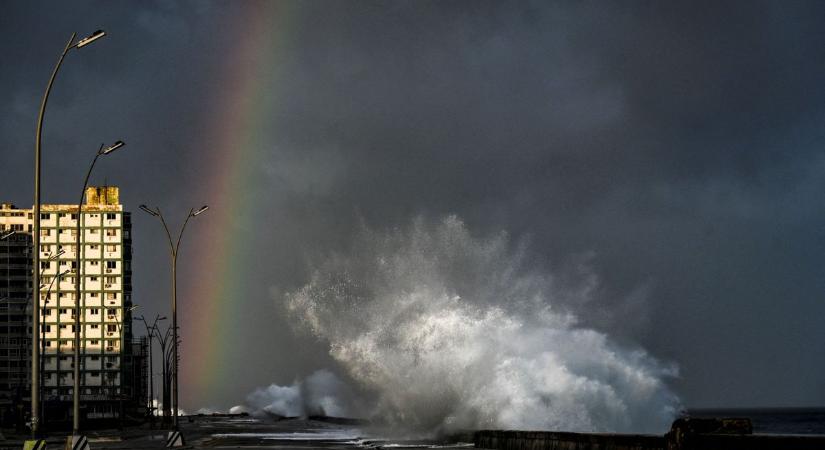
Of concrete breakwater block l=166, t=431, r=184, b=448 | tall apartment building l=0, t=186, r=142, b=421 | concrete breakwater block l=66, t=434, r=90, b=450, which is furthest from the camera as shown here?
tall apartment building l=0, t=186, r=142, b=421

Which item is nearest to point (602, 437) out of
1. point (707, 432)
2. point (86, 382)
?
point (707, 432)

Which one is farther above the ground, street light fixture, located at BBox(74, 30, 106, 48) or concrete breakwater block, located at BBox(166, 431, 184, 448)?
street light fixture, located at BBox(74, 30, 106, 48)

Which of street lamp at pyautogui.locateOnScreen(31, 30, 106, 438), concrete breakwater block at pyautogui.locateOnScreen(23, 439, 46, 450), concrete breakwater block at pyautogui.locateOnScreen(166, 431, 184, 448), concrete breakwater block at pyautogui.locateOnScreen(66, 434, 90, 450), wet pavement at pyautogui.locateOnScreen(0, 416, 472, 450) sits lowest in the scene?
wet pavement at pyautogui.locateOnScreen(0, 416, 472, 450)

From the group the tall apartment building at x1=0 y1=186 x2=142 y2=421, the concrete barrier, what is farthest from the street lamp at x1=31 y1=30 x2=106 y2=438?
the tall apartment building at x1=0 y1=186 x2=142 y2=421

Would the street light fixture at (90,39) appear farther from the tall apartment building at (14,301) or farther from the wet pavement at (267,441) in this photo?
the tall apartment building at (14,301)

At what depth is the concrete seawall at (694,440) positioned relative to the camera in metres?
15.5

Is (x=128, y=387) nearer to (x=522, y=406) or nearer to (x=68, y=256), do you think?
(x=68, y=256)

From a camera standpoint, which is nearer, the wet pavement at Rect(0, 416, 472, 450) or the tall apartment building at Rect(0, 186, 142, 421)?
the wet pavement at Rect(0, 416, 472, 450)

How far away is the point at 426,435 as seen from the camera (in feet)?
175

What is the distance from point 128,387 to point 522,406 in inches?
5901

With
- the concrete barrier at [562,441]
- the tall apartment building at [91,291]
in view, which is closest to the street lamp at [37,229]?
the concrete barrier at [562,441]

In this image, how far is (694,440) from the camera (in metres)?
19.1

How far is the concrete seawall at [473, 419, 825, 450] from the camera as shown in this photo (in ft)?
50.9

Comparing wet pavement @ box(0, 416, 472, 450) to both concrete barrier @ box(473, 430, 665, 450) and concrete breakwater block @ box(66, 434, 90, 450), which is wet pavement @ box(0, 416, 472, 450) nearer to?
concrete barrier @ box(473, 430, 665, 450)
